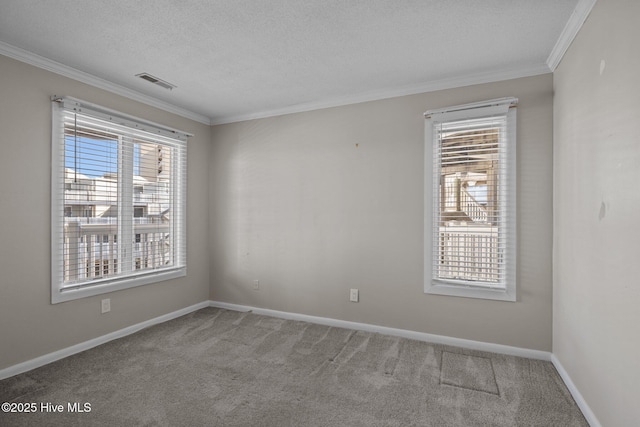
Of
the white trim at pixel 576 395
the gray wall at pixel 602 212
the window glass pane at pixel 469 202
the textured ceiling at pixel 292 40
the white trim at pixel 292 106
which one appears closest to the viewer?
the gray wall at pixel 602 212

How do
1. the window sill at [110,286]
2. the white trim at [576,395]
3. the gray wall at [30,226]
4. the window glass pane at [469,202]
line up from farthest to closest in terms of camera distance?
the window glass pane at [469,202] < the window sill at [110,286] < the gray wall at [30,226] < the white trim at [576,395]

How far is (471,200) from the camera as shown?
2924mm

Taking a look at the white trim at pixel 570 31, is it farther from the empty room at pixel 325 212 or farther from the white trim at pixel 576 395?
the white trim at pixel 576 395

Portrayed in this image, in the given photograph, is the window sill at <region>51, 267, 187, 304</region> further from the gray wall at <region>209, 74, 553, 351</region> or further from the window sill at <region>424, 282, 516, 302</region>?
the window sill at <region>424, 282, 516, 302</region>

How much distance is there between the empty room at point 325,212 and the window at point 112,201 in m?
0.02

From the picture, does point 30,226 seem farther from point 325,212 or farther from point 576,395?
point 576,395

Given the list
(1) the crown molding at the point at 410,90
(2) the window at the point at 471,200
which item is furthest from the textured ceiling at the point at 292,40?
(2) the window at the point at 471,200

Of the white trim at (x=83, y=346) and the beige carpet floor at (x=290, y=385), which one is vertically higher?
the white trim at (x=83, y=346)

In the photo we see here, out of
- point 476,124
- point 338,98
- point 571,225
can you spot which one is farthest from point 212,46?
point 571,225

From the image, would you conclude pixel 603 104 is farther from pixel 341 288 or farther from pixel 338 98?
pixel 341 288

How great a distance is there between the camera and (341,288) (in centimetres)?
349

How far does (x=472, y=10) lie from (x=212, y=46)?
1770 mm

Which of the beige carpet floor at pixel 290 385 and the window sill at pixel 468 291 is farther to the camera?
the window sill at pixel 468 291

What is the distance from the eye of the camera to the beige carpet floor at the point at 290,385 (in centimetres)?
196
